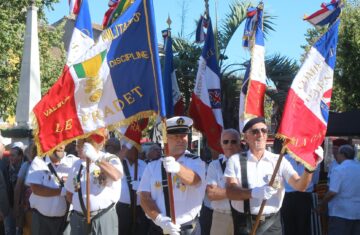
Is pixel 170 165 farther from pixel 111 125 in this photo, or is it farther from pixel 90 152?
pixel 90 152

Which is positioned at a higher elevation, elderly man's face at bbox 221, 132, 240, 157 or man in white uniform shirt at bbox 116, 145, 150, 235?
elderly man's face at bbox 221, 132, 240, 157

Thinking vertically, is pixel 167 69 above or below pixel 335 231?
above

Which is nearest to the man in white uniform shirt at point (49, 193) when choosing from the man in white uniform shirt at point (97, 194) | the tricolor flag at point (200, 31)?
the man in white uniform shirt at point (97, 194)

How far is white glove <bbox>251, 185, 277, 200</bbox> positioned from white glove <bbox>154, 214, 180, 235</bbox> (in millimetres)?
702

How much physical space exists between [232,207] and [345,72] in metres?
15.9

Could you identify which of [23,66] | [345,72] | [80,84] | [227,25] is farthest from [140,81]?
[345,72]

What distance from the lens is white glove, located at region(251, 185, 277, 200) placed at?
4523mm

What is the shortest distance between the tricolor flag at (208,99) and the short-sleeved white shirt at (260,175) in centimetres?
268

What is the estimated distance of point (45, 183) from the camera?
6527 millimetres

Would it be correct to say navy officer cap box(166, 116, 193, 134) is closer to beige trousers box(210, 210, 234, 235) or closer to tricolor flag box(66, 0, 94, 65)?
beige trousers box(210, 210, 234, 235)

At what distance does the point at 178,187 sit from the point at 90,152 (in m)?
1.01

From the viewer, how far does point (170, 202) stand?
15.1 ft

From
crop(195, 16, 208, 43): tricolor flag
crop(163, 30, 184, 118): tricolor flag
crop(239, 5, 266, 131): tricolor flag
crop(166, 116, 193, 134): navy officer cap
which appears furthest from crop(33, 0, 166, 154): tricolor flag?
crop(195, 16, 208, 43): tricolor flag

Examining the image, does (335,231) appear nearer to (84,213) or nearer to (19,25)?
(84,213)
